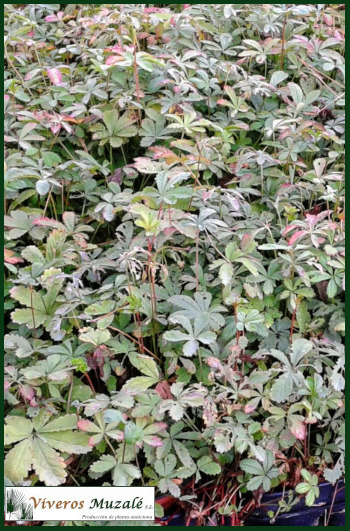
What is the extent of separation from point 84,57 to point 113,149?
1.32 ft

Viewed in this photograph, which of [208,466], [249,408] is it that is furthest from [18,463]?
[249,408]

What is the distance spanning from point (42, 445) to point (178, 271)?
23.0 inches

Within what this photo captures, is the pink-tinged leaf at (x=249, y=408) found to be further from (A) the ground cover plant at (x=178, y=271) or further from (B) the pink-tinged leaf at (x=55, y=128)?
(B) the pink-tinged leaf at (x=55, y=128)

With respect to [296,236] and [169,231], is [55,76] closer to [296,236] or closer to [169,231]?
[169,231]

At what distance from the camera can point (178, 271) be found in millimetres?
1629


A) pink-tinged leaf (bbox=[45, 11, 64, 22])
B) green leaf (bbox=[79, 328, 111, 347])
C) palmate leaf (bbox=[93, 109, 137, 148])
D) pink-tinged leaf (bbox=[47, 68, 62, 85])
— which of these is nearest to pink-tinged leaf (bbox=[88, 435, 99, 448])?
green leaf (bbox=[79, 328, 111, 347])

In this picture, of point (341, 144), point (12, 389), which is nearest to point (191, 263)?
point (12, 389)

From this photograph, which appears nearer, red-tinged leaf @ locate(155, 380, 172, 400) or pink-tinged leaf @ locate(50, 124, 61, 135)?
red-tinged leaf @ locate(155, 380, 172, 400)

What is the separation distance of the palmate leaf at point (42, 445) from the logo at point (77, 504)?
64 millimetres

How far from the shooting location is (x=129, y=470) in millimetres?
1321

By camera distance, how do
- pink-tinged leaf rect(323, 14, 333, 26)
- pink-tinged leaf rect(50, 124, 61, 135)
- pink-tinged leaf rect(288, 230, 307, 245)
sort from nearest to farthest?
pink-tinged leaf rect(288, 230, 307, 245), pink-tinged leaf rect(50, 124, 61, 135), pink-tinged leaf rect(323, 14, 333, 26)

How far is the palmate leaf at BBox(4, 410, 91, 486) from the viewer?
130 cm

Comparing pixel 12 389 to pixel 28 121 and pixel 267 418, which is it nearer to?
pixel 267 418

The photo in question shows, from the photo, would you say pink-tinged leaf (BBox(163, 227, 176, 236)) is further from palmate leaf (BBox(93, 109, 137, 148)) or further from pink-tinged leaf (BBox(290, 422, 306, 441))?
pink-tinged leaf (BBox(290, 422, 306, 441))
